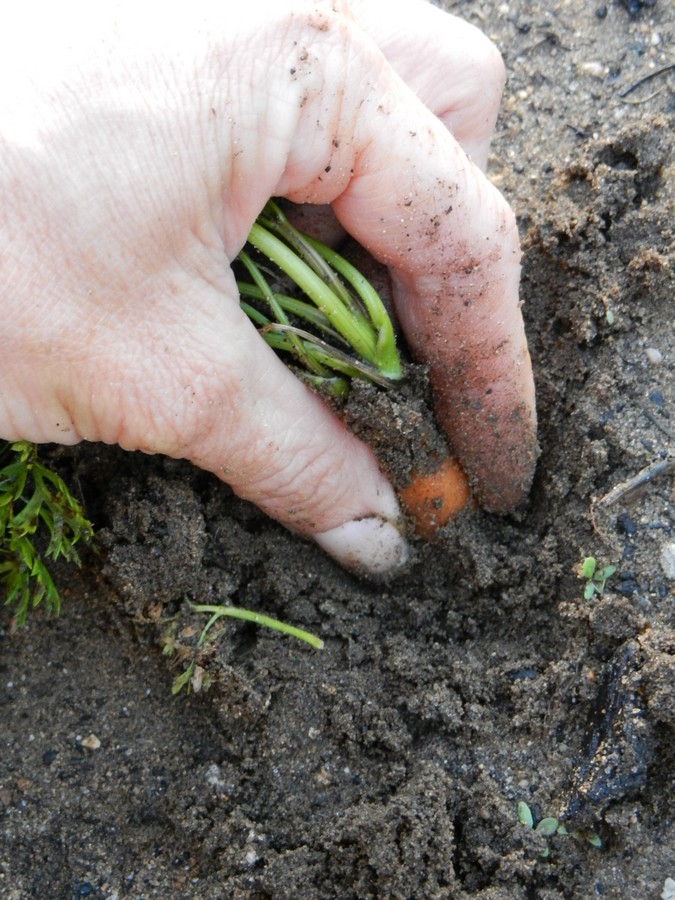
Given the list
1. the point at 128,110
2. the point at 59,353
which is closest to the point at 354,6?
the point at 128,110

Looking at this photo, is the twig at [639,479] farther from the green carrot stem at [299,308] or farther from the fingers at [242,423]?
the green carrot stem at [299,308]

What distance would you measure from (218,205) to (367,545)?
43.0 inches

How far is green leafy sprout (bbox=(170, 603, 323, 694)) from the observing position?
7.44 ft

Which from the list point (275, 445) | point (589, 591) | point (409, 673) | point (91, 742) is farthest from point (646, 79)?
point (91, 742)

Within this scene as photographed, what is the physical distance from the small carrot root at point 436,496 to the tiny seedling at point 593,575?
1.35 feet

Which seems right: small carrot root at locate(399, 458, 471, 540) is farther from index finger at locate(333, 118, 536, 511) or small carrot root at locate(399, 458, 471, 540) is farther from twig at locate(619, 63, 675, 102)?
twig at locate(619, 63, 675, 102)

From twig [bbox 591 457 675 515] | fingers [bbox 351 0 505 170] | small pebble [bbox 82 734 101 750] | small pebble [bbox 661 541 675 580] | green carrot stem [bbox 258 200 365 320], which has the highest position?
fingers [bbox 351 0 505 170]

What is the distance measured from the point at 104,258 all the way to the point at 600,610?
4.72ft

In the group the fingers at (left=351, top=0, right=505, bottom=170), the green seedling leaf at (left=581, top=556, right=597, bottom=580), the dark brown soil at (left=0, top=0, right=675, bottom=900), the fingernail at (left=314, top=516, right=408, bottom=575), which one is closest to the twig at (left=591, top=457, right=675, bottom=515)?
the dark brown soil at (left=0, top=0, right=675, bottom=900)

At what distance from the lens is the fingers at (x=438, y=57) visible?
2205 mm

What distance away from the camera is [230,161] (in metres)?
1.76

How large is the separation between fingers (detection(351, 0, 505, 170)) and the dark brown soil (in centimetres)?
49

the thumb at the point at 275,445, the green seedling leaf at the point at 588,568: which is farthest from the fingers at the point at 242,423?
the green seedling leaf at the point at 588,568

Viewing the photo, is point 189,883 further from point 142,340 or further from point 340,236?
point 340,236
